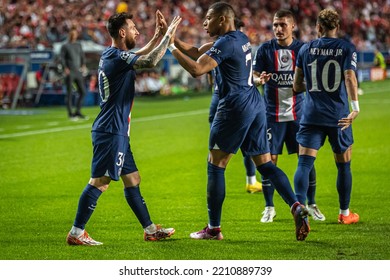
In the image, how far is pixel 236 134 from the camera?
7844 millimetres

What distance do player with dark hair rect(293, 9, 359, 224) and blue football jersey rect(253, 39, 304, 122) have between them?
0.69 m

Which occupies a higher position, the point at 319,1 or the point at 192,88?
the point at 319,1

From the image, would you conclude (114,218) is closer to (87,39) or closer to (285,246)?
(285,246)

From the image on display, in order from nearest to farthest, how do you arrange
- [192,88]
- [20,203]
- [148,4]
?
[20,203] → [192,88] → [148,4]

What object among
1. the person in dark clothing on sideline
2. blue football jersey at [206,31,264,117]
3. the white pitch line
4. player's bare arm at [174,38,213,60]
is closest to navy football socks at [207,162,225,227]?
blue football jersey at [206,31,264,117]

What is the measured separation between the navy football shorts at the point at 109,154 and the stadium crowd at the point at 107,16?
1522cm

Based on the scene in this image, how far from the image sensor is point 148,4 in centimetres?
3662

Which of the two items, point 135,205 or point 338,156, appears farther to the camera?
point 338,156

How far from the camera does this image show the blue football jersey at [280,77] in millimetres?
9453

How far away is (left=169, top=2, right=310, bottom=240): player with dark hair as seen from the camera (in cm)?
770

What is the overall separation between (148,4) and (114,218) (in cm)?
2814

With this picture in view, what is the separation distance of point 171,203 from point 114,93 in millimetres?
2903

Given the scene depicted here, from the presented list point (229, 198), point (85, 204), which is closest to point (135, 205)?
point (85, 204)

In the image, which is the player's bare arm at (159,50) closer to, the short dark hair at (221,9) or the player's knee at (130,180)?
the short dark hair at (221,9)
